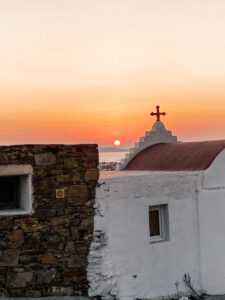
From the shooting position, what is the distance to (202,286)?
408 inches

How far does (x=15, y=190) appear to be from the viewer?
9.06 m

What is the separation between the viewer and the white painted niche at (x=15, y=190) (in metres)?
8.64

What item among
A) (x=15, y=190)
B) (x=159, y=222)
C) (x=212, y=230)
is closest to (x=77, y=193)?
(x=15, y=190)

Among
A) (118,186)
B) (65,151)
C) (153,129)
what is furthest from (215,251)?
(153,129)

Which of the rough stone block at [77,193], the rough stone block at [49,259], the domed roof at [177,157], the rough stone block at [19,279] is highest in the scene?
the domed roof at [177,157]

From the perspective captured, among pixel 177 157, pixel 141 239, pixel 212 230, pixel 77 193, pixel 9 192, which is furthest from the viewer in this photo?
pixel 177 157

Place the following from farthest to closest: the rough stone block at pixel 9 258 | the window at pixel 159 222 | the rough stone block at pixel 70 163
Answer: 1. the window at pixel 159 222
2. the rough stone block at pixel 70 163
3. the rough stone block at pixel 9 258

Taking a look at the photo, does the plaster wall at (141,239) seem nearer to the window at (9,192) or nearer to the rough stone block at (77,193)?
the rough stone block at (77,193)

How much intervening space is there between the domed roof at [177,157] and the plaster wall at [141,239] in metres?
0.70

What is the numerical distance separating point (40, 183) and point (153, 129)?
6303 millimetres

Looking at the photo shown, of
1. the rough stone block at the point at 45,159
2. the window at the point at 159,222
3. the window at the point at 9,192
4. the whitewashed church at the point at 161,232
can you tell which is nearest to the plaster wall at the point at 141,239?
the whitewashed church at the point at 161,232

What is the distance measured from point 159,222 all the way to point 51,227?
2.22 meters

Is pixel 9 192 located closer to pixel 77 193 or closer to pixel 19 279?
pixel 77 193

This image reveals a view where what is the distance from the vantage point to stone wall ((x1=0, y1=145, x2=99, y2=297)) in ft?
28.4
